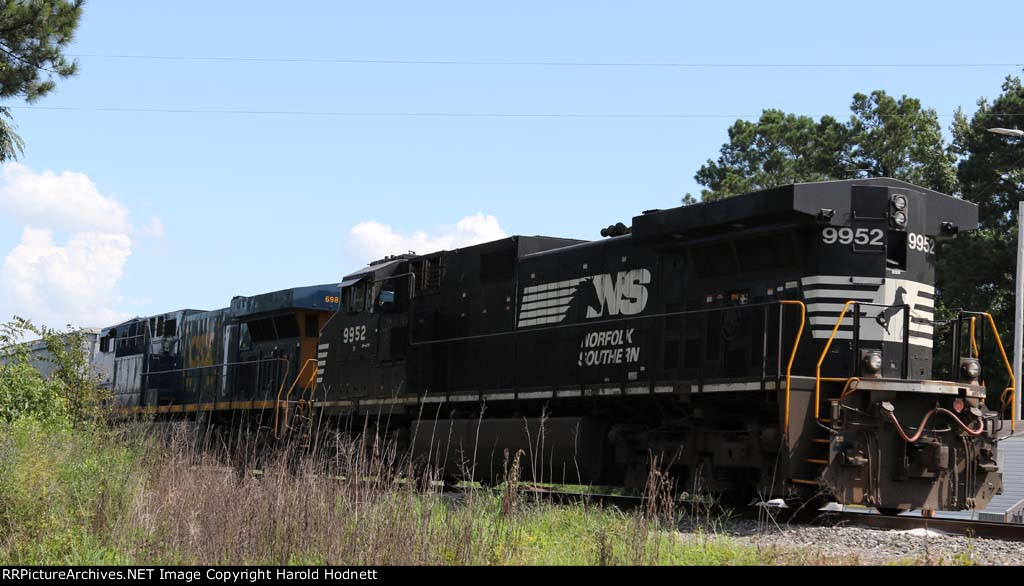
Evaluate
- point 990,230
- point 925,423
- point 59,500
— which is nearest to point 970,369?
point 925,423

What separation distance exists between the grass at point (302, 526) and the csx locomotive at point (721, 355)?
92 centimetres

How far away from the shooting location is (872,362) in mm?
10859

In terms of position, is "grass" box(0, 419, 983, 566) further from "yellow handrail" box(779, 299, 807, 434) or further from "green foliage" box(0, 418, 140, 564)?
"yellow handrail" box(779, 299, 807, 434)

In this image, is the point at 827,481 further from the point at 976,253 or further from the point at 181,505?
the point at 976,253

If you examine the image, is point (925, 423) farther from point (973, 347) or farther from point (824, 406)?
point (973, 347)

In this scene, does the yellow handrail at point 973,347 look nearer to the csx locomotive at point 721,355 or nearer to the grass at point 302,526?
the csx locomotive at point 721,355

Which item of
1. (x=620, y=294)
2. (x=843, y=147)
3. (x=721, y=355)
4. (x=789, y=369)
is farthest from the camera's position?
(x=843, y=147)

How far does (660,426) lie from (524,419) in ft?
5.84

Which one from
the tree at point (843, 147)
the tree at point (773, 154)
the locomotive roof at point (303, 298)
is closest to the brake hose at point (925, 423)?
the locomotive roof at point (303, 298)

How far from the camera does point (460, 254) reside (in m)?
16.0

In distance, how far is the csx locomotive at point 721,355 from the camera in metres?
10.7

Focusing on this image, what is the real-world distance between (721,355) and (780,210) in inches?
65.9
